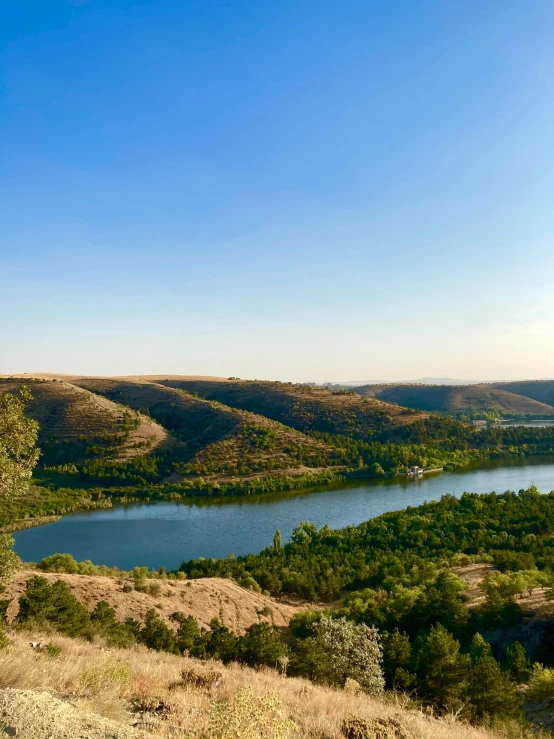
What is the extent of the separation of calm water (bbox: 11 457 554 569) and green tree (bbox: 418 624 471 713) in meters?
33.9

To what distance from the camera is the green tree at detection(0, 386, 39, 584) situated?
1512 cm

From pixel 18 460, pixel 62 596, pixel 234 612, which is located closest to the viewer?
pixel 18 460

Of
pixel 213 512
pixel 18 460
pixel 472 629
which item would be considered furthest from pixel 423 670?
pixel 213 512

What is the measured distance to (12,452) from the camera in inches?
619

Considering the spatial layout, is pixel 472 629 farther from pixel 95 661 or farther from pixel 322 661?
pixel 95 661

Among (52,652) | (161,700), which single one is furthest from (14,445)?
(161,700)

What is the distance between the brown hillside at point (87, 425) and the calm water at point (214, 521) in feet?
84.4

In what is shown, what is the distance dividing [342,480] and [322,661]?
6706 cm

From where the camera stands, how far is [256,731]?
6582mm

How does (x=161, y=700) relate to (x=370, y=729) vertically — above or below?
above

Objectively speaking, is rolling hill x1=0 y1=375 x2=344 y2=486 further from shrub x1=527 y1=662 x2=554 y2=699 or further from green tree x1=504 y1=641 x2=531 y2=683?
shrub x1=527 y1=662 x2=554 y2=699

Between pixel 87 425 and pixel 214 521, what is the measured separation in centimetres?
5006

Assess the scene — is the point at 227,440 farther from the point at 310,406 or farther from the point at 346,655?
the point at 346,655

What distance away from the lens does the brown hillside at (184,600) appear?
79.6 ft
